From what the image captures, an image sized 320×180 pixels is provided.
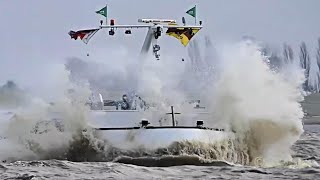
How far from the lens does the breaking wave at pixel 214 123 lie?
25.3 metres

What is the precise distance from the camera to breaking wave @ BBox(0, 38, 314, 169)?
25278mm

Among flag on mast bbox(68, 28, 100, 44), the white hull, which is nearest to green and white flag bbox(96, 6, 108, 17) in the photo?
flag on mast bbox(68, 28, 100, 44)

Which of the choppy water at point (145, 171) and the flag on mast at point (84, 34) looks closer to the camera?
the choppy water at point (145, 171)

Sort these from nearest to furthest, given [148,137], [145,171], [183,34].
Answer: [145,171], [148,137], [183,34]

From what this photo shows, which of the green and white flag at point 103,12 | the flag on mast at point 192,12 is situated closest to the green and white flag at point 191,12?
the flag on mast at point 192,12

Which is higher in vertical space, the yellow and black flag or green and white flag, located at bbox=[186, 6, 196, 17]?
green and white flag, located at bbox=[186, 6, 196, 17]

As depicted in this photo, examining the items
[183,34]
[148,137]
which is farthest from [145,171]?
[183,34]

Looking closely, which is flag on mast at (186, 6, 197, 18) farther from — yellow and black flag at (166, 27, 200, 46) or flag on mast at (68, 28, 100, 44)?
flag on mast at (68, 28, 100, 44)

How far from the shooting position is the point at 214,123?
29.2 metres

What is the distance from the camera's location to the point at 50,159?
86.3 feet

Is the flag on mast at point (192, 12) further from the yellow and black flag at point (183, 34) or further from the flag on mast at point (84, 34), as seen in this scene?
the flag on mast at point (84, 34)

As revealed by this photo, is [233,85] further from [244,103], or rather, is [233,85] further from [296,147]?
[296,147]

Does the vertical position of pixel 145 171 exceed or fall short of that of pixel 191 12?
it falls short

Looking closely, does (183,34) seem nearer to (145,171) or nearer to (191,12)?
(191,12)
